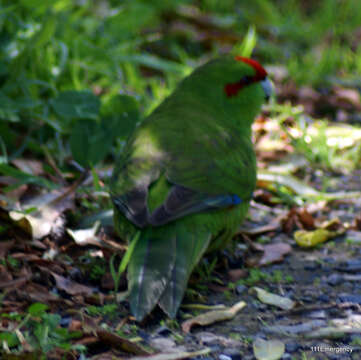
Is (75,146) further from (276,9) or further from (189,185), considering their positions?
(276,9)

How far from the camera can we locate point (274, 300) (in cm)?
253

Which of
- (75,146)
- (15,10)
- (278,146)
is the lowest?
(278,146)

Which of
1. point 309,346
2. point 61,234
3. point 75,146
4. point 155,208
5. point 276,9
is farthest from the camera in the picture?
point 276,9

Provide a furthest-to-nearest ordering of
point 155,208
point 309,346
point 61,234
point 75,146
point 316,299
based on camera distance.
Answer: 1. point 75,146
2. point 61,234
3. point 316,299
4. point 155,208
5. point 309,346

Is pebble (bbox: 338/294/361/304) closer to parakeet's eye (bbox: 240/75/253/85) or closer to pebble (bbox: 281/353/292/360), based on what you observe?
pebble (bbox: 281/353/292/360)

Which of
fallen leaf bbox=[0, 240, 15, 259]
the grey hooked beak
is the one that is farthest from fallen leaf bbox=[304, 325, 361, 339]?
the grey hooked beak

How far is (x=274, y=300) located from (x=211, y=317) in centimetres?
31

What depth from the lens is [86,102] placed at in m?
3.55

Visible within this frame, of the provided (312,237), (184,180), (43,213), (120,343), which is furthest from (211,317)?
(43,213)

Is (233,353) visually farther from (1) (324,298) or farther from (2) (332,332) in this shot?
(1) (324,298)

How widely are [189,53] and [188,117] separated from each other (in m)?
3.21

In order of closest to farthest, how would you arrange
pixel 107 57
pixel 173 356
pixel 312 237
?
1. pixel 173 356
2. pixel 312 237
3. pixel 107 57

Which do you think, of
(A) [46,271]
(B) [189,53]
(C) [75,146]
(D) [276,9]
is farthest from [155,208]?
(D) [276,9]

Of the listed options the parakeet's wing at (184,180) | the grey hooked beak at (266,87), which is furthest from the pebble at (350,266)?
the grey hooked beak at (266,87)
